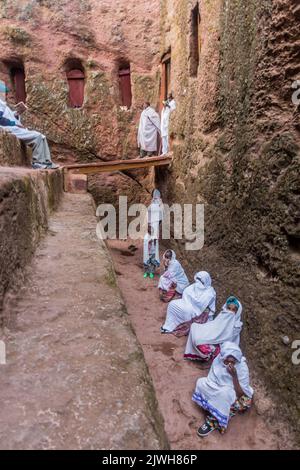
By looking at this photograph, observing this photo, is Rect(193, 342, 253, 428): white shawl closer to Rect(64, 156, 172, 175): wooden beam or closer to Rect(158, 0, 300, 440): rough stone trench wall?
Rect(158, 0, 300, 440): rough stone trench wall

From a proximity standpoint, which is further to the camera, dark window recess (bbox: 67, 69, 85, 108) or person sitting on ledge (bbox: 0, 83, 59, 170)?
dark window recess (bbox: 67, 69, 85, 108)

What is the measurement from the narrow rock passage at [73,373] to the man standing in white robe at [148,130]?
8.06 metres

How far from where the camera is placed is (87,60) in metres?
10.3

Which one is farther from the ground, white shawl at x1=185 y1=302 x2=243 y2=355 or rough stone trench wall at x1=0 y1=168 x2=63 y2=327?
rough stone trench wall at x1=0 y1=168 x2=63 y2=327

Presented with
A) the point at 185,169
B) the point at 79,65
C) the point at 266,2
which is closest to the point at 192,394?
the point at 266,2

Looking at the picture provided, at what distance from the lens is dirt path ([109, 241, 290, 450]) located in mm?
2922

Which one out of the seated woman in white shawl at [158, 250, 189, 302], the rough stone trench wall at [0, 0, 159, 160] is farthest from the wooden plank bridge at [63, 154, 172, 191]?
the seated woman in white shawl at [158, 250, 189, 302]

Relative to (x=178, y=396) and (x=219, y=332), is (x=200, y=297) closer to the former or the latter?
(x=219, y=332)

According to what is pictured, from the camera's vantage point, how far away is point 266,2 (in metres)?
3.50

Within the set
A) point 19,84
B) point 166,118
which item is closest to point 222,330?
Answer: point 166,118

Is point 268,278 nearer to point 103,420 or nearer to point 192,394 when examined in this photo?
point 192,394

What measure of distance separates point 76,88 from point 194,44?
15.7 ft
